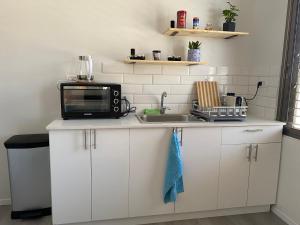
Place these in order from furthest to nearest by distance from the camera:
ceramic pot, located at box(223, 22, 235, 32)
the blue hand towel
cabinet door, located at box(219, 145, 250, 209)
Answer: ceramic pot, located at box(223, 22, 235, 32) < cabinet door, located at box(219, 145, 250, 209) < the blue hand towel

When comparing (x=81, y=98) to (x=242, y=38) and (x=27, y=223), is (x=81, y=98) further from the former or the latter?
(x=242, y=38)

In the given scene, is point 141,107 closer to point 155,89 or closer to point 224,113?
point 155,89

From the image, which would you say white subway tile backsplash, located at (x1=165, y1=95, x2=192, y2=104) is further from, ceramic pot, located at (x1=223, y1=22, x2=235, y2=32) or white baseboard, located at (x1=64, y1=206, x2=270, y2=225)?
white baseboard, located at (x1=64, y1=206, x2=270, y2=225)

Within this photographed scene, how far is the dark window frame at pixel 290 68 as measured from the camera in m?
2.29

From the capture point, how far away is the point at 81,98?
221 centimetres

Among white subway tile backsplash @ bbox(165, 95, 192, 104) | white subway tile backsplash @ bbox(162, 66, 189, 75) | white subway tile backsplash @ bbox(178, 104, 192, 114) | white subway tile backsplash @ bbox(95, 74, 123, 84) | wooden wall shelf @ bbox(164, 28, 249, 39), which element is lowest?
white subway tile backsplash @ bbox(178, 104, 192, 114)

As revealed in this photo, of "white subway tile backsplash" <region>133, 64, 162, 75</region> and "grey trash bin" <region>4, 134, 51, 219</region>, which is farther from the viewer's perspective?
"white subway tile backsplash" <region>133, 64, 162, 75</region>

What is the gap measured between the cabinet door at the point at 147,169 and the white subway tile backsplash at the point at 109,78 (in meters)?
0.69

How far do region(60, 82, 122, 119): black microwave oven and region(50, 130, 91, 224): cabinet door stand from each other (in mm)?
282

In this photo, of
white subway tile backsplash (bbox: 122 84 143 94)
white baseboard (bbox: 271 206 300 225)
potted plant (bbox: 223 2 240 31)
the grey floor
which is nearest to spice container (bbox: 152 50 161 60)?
white subway tile backsplash (bbox: 122 84 143 94)

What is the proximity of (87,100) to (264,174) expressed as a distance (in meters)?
1.76

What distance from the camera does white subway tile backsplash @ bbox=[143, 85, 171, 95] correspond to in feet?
8.55

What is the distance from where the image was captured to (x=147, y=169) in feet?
6.98

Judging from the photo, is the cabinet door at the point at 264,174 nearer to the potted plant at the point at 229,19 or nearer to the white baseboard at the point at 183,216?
the white baseboard at the point at 183,216
